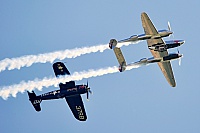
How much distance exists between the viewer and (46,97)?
Answer: 6225 centimetres

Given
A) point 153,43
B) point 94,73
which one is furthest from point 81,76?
point 153,43

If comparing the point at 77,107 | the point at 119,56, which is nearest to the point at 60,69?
the point at 77,107

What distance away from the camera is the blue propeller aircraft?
200 feet

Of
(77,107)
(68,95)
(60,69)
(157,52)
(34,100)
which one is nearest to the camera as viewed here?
(68,95)

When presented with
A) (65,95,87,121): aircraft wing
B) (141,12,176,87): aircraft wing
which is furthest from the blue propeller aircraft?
(141,12,176,87): aircraft wing

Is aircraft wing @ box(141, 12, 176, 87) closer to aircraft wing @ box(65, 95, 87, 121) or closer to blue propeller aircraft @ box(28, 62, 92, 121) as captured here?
blue propeller aircraft @ box(28, 62, 92, 121)

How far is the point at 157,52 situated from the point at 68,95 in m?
14.4

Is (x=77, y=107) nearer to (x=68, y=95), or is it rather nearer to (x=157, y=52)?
(x=68, y=95)

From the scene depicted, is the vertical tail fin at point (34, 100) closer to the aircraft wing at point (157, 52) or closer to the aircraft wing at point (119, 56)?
the aircraft wing at point (119, 56)

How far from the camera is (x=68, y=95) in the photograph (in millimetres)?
61312

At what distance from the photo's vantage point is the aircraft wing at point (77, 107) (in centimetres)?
6356

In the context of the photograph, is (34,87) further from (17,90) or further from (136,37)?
(136,37)

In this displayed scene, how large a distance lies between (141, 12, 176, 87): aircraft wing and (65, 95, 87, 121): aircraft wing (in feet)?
42.3

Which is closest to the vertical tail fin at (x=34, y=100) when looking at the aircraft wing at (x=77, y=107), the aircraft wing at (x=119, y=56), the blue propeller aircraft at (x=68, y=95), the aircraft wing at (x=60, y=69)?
the blue propeller aircraft at (x=68, y=95)
